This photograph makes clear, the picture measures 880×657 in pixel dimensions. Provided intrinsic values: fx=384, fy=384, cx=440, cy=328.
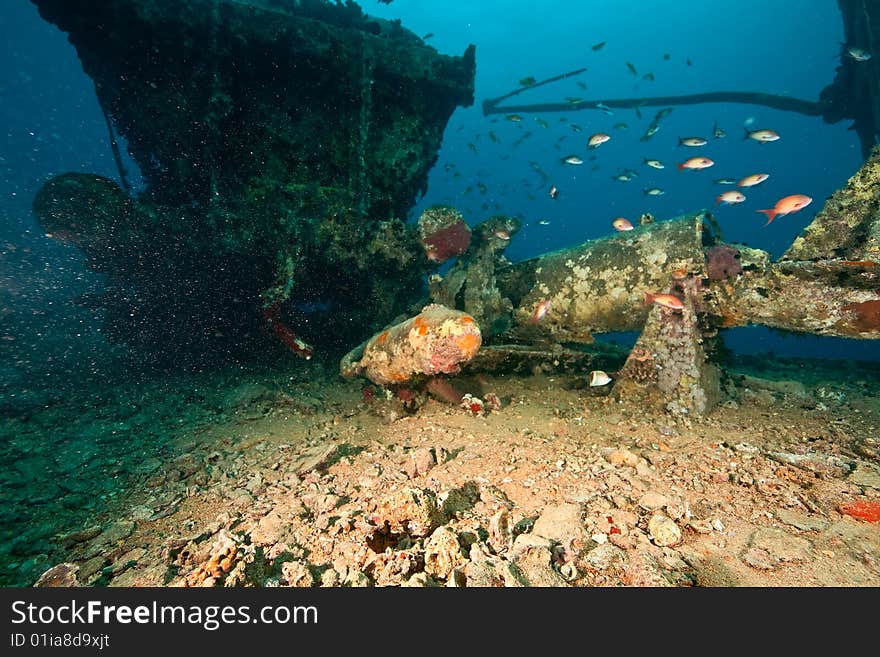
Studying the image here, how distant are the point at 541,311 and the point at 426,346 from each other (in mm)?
2157

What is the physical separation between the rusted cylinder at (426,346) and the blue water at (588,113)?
58.6 feet

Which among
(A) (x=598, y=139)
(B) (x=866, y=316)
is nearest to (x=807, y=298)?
(B) (x=866, y=316)

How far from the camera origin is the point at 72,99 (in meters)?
52.2

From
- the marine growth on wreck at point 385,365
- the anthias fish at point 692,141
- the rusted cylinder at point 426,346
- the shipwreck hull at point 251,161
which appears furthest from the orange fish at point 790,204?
the shipwreck hull at point 251,161

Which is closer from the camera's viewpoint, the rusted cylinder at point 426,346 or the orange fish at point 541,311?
the rusted cylinder at point 426,346

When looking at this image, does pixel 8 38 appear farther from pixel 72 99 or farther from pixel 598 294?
pixel 598 294

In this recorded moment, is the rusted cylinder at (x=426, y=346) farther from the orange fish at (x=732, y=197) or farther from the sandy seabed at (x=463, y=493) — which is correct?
the orange fish at (x=732, y=197)

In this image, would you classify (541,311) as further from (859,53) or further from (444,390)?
(859,53)

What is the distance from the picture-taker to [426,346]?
3.42 m

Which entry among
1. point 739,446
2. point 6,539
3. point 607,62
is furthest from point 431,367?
point 607,62

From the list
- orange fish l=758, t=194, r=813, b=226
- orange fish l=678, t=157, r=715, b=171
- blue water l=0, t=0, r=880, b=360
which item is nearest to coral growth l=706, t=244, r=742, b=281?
orange fish l=758, t=194, r=813, b=226

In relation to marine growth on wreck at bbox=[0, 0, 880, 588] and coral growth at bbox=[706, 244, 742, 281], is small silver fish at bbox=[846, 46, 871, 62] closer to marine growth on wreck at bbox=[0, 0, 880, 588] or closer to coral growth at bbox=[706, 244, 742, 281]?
marine growth on wreck at bbox=[0, 0, 880, 588]

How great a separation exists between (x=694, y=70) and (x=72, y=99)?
118950mm

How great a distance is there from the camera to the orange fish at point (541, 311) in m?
5.01
